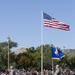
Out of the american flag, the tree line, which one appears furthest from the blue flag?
the tree line

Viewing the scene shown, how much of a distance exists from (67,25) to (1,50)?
68144 millimetres

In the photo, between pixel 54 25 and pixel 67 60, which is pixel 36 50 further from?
pixel 54 25

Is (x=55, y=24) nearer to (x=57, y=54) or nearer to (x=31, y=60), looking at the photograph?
(x=57, y=54)

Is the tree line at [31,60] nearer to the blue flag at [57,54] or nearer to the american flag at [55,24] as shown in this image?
the blue flag at [57,54]

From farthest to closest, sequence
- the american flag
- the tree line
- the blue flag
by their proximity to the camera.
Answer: the tree line, the blue flag, the american flag

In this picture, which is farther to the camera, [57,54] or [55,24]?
[57,54]

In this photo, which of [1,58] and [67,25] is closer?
[67,25]

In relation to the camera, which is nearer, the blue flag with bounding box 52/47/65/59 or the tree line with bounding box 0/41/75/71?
the blue flag with bounding box 52/47/65/59

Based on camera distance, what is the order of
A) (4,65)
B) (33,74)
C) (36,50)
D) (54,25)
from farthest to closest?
1. (36,50)
2. (4,65)
3. (33,74)
4. (54,25)

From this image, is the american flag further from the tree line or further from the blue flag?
the tree line

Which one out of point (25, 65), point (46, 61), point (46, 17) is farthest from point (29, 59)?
point (46, 17)

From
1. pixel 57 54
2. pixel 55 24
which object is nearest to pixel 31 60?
pixel 57 54

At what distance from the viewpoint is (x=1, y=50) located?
9512 cm

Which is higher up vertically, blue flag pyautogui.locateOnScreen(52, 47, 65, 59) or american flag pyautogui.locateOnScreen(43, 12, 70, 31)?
american flag pyautogui.locateOnScreen(43, 12, 70, 31)
